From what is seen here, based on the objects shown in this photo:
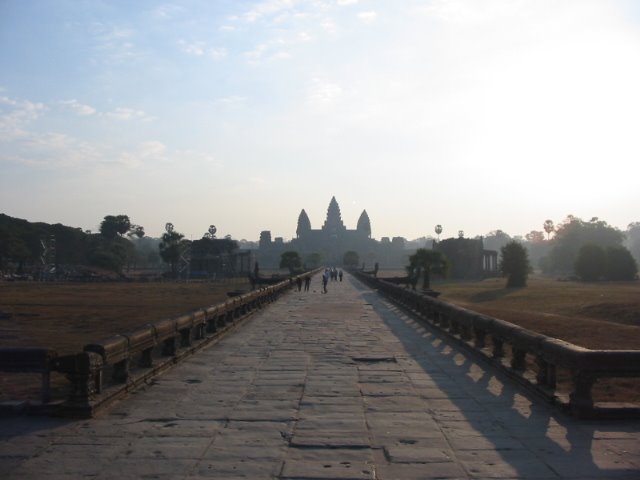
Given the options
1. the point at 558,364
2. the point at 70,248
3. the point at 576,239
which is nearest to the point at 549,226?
the point at 576,239

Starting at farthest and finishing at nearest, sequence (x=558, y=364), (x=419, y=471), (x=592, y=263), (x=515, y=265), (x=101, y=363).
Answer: (x=592, y=263) < (x=515, y=265) < (x=558, y=364) < (x=101, y=363) < (x=419, y=471)

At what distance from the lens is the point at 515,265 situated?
2960 inches

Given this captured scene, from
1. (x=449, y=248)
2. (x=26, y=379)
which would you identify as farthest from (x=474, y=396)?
(x=449, y=248)

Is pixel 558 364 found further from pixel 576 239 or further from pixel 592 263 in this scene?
pixel 576 239

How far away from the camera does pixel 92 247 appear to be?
136375 mm

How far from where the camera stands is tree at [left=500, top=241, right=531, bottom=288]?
74.5m

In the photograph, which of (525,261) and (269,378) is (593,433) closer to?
(269,378)

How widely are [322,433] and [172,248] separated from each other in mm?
118794

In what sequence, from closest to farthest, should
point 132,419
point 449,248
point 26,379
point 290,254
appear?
point 132,419, point 26,379, point 449,248, point 290,254

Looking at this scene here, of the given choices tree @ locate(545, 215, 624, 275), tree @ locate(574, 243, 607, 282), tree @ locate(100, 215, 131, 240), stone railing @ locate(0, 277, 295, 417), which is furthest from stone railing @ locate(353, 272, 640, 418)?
tree @ locate(100, 215, 131, 240)

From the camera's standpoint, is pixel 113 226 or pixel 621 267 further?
pixel 113 226

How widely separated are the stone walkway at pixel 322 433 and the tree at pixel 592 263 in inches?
3350

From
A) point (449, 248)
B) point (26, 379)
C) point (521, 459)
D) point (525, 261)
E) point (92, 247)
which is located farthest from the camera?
point (92, 247)

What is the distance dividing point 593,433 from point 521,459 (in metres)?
1.17
